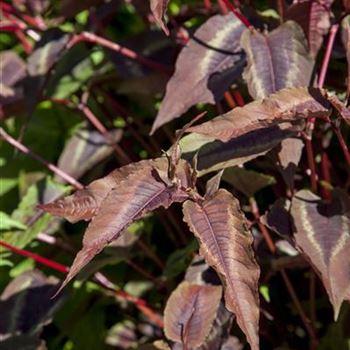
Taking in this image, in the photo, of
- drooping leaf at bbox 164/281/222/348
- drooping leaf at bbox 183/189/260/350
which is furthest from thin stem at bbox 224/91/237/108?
drooping leaf at bbox 183/189/260/350

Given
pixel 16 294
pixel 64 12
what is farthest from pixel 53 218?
pixel 64 12

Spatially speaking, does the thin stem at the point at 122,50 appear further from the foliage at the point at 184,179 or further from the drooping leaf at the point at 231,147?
the drooping leaf at the point at 231,147

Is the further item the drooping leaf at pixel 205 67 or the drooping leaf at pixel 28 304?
the drooping leaf at pixel 28 304

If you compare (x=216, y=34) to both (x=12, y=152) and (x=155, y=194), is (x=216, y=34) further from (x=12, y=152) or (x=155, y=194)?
(x=12, y=152)

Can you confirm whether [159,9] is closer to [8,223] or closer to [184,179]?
[184,179]

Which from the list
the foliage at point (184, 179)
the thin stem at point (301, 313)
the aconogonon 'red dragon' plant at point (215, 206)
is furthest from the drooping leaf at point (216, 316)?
the aconogonon 'red dragon' plant at point (215, 206)

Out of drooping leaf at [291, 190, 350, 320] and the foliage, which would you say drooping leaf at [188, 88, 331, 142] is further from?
drooping leaf at [291, 190, 350, 320]

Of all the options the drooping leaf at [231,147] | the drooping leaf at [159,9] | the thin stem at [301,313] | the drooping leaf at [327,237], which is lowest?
the thin stem at [301,313]
